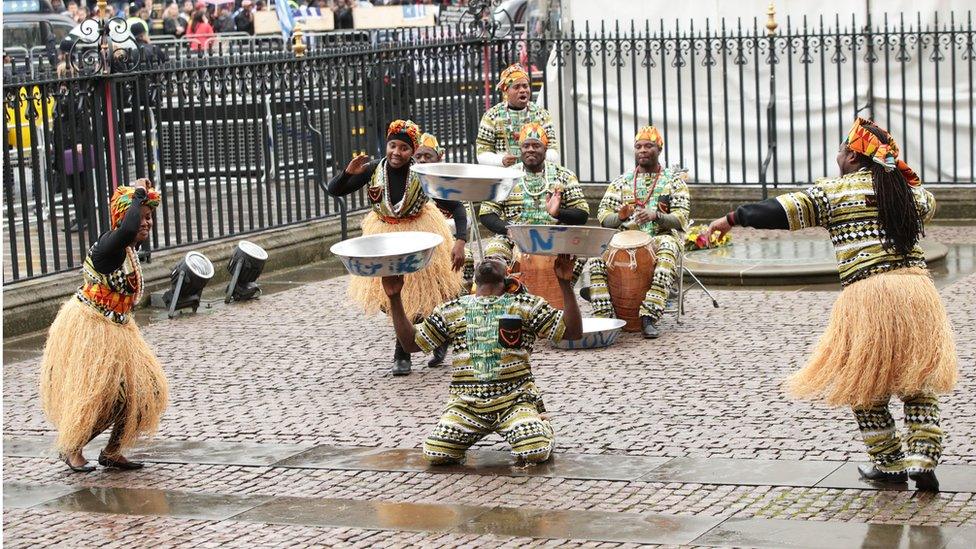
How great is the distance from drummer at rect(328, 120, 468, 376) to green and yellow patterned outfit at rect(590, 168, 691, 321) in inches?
51.7

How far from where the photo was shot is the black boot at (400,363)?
1066 centimetres

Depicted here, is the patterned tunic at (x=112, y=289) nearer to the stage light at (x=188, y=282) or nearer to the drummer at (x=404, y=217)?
the drummer at (x=404, y=217)

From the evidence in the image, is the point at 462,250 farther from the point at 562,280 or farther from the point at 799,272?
the point at 799,272

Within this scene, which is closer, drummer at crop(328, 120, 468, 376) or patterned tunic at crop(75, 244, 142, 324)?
patterned tunic at crop(75, 244, 142, 324)

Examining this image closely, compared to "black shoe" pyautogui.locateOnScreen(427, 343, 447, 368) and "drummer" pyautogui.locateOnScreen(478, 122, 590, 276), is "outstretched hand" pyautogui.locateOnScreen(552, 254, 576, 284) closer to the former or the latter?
"black shoe" pyautogui.locateOnScreen(427, 343, 447, 368)

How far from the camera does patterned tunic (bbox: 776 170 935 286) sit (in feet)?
24.4

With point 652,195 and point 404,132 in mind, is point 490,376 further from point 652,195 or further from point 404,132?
point 652,195

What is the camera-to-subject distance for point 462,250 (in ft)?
35.2

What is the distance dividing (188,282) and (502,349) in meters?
5.58

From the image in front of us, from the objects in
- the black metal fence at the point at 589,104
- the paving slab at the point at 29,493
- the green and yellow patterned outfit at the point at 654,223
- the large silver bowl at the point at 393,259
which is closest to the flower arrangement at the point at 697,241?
the black metal fence at the point at 589,104

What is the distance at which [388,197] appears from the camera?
1084cm

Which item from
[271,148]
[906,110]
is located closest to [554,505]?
[271,148]

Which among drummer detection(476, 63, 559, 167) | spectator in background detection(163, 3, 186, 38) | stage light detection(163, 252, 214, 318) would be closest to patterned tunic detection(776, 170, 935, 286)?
drummer detection(476, 63, 559, 167)

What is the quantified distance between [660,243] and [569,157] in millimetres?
6636
